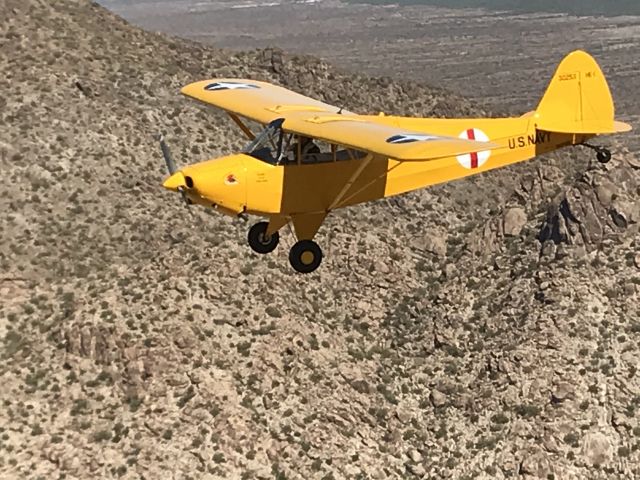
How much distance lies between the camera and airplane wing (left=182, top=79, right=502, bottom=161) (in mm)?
18453

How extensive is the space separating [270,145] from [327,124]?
1537 mm

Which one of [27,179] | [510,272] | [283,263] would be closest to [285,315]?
[283,263]

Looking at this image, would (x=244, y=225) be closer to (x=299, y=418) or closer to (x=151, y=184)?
(x=151, y=184)

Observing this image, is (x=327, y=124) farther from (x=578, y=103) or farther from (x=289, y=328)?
(x=289, y=328)

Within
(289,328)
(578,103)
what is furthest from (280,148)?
(289,328)

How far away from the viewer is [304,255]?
2288 centimetres

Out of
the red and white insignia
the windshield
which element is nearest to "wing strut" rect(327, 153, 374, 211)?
the windshield

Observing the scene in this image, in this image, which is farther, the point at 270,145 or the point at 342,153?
the point at 342,153

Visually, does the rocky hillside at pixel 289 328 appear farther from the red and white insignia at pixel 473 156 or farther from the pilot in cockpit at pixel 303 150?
the pilot in cockpit at pixel 303 150

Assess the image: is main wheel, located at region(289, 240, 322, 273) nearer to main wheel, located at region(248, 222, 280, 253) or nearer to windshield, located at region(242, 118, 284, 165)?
main wheel, located at region(248, 222, 280, 253)

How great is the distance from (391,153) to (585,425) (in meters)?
15.9

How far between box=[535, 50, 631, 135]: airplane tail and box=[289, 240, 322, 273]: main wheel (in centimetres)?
815

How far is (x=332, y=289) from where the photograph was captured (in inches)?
1515

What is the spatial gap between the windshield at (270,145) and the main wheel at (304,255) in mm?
2652
